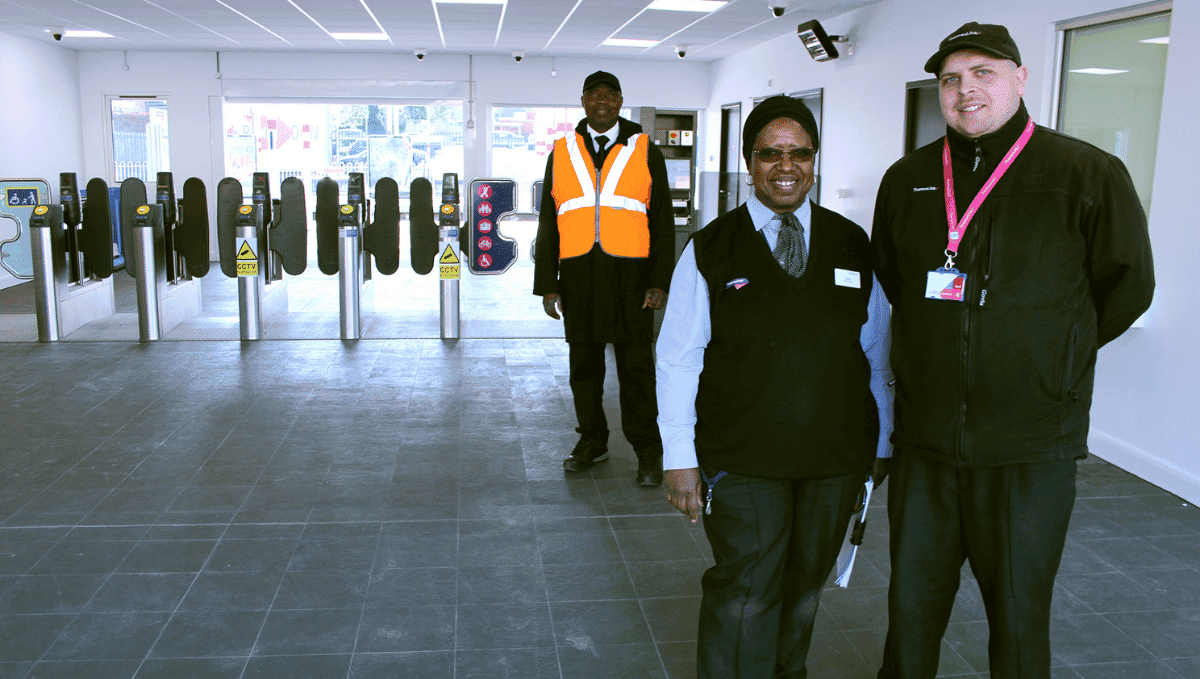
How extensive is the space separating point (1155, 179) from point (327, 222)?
227 inches

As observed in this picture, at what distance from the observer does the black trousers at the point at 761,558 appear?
193 centimetres

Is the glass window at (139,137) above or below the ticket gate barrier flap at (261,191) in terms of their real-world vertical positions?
above

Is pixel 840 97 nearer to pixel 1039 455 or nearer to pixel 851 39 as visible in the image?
pixel 851 39

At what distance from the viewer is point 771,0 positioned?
7.79m

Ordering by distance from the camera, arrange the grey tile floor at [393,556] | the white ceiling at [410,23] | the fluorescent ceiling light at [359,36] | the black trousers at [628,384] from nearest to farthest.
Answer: the grey tile floor at [393,556], the black trousers at [628,384], the white ceiling at [410,23], the fluorescent ceiling light at [359,36]

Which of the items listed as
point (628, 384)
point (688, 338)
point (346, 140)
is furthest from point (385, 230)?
point (346, 140)

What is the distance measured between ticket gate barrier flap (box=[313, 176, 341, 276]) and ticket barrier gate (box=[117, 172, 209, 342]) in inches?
35.2

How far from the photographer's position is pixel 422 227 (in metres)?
7.44

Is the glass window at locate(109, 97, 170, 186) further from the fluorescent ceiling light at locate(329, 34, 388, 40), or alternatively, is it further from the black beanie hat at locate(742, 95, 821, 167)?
the black beanie hat at locate(742, 95, 821, 167)

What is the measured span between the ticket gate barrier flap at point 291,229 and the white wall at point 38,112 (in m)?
4.51

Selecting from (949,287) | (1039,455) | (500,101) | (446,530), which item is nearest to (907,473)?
(1039,455)

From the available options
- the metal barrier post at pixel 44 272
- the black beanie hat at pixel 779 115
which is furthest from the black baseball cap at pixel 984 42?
the metal barrier post at pixel 44 272

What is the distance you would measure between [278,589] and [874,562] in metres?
1.96

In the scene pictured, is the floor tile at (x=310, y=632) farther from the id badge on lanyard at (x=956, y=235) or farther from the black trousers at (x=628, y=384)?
the id badge on lanyard at (x=956, y=235)
